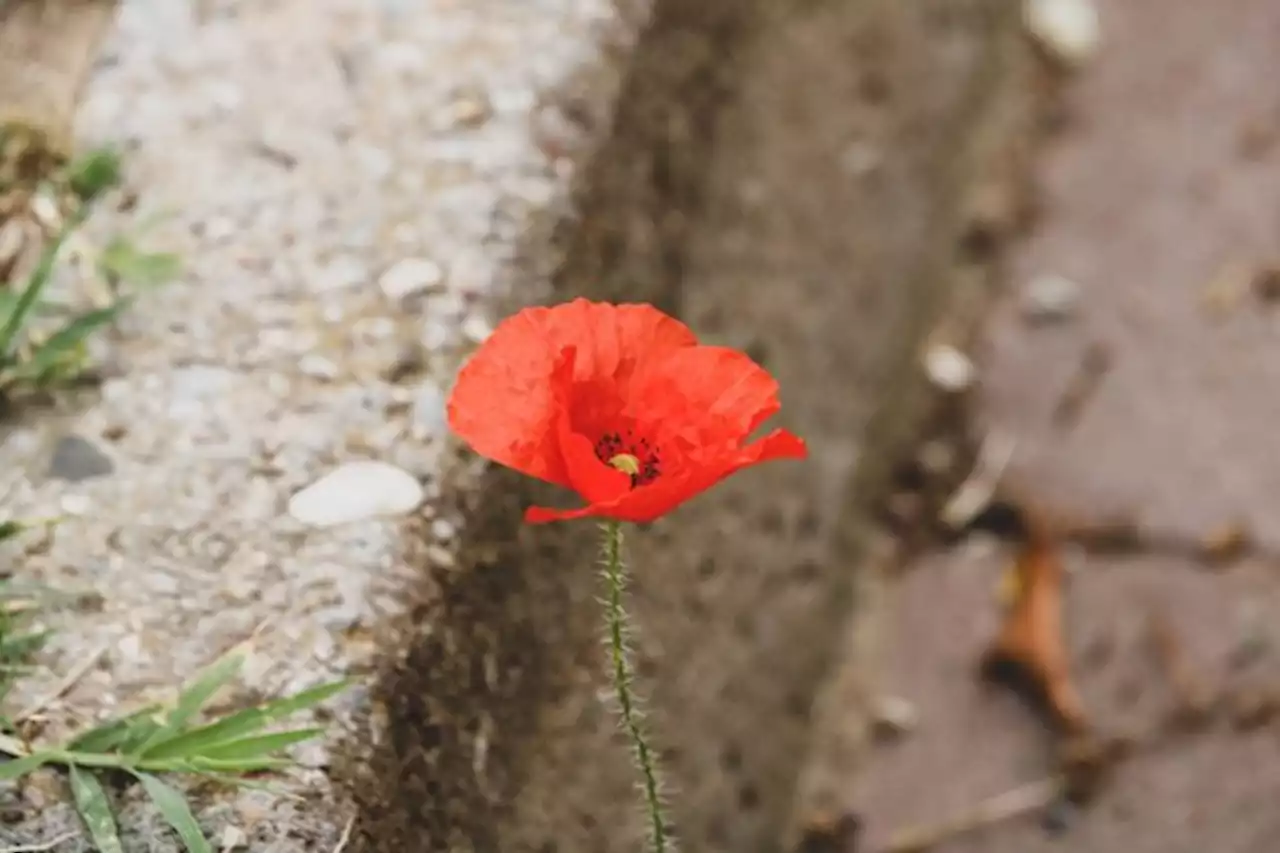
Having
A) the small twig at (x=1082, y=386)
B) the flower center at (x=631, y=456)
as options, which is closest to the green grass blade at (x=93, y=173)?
the flower center at (x=631, y=456)

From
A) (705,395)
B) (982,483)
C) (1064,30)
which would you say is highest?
(705,395)

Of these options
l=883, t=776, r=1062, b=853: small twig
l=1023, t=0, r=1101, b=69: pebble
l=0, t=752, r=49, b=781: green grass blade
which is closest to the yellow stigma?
l=0, t=752, r=49, b=781: green grass blade

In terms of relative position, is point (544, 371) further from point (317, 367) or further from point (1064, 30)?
point (1064, 30)

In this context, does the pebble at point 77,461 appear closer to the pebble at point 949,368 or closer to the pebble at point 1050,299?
the pebble at point 949,368

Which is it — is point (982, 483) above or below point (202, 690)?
below

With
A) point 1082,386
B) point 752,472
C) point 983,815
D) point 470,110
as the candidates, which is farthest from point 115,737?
point 1082,386

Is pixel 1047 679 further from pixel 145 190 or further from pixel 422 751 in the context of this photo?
pixel 145 190
